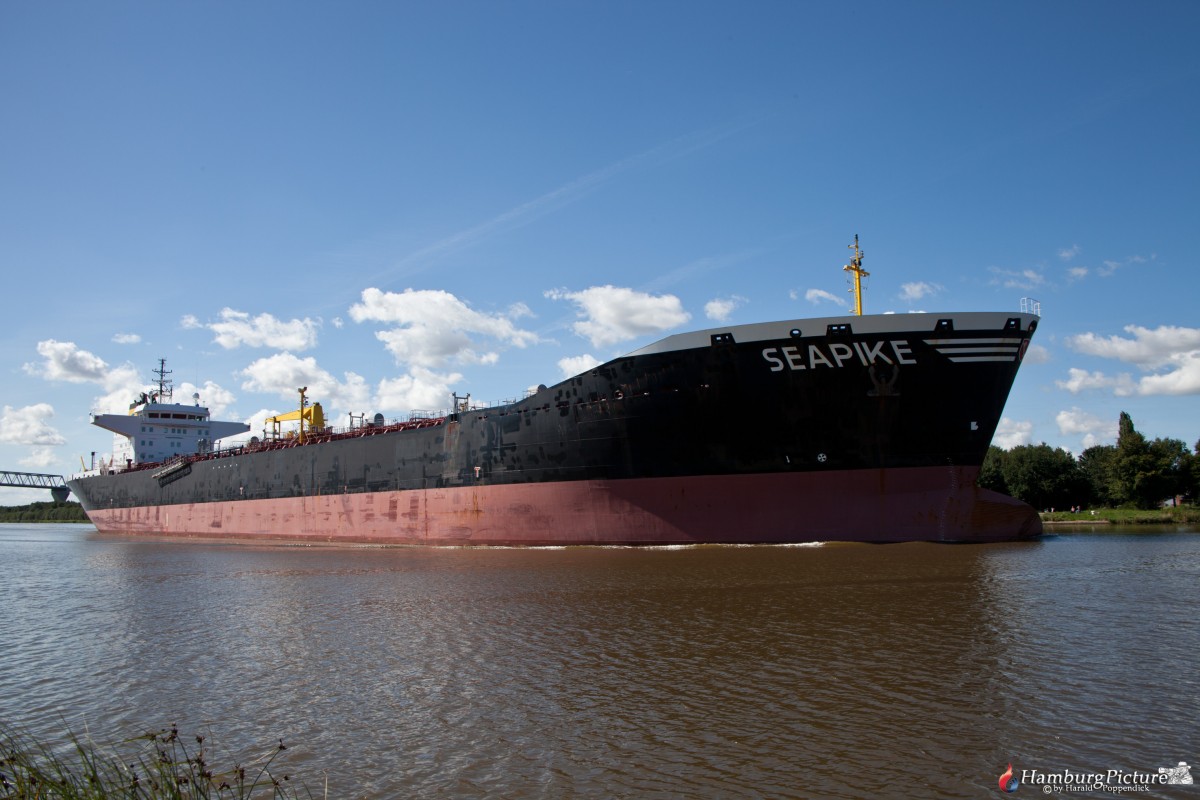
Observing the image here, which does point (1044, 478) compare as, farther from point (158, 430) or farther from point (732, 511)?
point (158, 430)

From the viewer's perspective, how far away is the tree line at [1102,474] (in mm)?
38625

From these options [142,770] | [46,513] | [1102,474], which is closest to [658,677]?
[142,770]

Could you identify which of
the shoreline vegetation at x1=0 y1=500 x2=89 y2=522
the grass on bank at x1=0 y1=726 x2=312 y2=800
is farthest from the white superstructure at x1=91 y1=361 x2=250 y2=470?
the shoreline vegetation at x1=0 y1=500 x2=89 y2=522

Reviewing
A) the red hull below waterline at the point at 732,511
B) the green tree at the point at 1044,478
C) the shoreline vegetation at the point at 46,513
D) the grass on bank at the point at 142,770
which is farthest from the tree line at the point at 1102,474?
the shoreline vegetation at the point at 46,513

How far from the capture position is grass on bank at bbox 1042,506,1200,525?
31.8m

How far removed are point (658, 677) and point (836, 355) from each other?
418 inches

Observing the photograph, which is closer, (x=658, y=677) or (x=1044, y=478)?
(x=658, y=677)

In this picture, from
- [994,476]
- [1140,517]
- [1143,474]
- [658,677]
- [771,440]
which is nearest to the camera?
[658,677]

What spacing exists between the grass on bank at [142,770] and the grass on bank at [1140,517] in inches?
1441

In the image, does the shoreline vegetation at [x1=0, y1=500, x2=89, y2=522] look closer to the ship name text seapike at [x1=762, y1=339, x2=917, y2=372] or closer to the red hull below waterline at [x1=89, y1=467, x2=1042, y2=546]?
the red hull below waterline at [x1=89, y1=467, x2=1042, y2=546]

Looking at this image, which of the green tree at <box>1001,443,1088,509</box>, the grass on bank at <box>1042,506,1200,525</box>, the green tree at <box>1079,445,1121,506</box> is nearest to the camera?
the grass on bank at <box>1042,506,1200,525</box>

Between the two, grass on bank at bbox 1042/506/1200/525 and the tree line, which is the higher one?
the tree line

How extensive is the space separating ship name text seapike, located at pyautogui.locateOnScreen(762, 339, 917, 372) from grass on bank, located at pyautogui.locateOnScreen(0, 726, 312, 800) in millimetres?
12737

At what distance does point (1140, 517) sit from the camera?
3353cm
